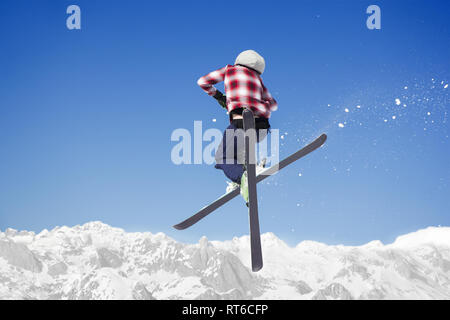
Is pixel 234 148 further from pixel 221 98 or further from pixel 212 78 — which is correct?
pixel 212 78

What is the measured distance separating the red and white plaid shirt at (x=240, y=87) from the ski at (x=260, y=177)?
86 cm

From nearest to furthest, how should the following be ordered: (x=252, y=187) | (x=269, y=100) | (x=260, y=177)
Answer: (x=252, y=187) → (x=260, y=177) → (x=269, y=100)

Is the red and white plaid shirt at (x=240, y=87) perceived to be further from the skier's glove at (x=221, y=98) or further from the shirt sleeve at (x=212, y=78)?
the skier's glove at (x=221, y=98)

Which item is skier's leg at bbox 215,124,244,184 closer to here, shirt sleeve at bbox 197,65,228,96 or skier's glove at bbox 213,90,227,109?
skier's glove at bbox 213,90,227,109

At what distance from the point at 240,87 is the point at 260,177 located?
1.48 meters

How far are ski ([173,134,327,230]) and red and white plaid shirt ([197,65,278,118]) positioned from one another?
86cm

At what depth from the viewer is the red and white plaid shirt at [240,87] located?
21.7 feet

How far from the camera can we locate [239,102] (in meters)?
6.63

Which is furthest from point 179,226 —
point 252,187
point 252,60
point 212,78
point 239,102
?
point 252,60

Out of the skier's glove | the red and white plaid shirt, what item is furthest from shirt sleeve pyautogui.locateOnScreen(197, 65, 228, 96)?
the skier's glove

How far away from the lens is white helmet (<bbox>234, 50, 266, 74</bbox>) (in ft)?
22.1

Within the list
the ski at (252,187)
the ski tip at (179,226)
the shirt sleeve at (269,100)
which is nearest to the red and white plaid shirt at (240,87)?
the shirt sleeve at (269,100)
